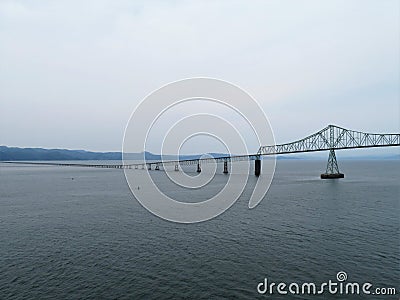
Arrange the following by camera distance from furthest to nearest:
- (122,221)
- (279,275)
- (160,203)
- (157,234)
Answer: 1. (160,203)
2. (122,221)
3. (157,234)
4. (279,275)

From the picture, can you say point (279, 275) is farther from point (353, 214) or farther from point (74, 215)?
point (74, 215)

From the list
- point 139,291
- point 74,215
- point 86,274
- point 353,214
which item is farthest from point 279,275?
point 74,215

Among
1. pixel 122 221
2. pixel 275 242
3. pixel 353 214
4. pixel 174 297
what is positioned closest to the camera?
pixel 174 297

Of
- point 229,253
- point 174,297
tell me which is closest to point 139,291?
point 174,297

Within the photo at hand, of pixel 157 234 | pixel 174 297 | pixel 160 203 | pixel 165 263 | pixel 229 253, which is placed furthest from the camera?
pixel 160 203

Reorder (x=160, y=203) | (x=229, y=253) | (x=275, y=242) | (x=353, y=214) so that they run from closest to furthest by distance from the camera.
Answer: (x=229, y=253) < (x=275, y=242) < (x=353, y=214) < (x=160, y=203)

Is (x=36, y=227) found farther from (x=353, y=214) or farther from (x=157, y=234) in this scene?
(x=353, y=214)

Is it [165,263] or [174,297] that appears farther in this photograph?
[165,263]

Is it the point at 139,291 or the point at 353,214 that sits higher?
the point at 353,214

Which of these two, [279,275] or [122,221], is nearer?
[279,275]
